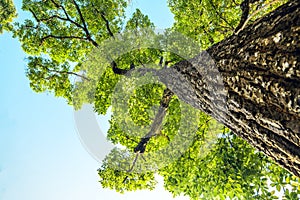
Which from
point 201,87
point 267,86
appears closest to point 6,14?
point 201,87

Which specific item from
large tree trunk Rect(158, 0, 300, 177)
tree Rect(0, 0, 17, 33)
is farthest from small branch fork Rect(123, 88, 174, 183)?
tree Rect(0, 0, 17, 33)

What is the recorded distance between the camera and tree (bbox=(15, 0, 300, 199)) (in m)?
2.68

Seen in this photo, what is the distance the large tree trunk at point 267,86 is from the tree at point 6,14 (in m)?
11.5

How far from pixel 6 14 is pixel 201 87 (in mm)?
11154

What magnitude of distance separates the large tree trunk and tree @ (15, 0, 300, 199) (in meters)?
0.01

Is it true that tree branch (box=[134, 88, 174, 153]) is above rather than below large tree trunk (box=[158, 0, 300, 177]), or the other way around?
above

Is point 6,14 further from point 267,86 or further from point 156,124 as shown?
point 267,86

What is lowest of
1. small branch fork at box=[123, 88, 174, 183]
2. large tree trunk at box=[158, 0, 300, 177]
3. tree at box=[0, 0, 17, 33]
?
large tree trunk at box=[158, 0, 300, 177]

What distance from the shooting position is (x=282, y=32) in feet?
8.45

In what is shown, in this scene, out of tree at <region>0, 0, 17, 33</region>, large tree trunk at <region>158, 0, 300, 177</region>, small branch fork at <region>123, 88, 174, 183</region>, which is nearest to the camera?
large tree trunk at <region>158, 0, 300, 177</region>

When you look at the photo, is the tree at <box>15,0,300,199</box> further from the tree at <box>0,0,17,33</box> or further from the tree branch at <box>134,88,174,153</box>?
the tree at <box>0,0,17,33</box>

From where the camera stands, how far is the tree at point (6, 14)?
38.1 ft

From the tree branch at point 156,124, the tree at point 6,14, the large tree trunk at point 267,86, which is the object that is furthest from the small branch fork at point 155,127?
the tree at point 6,14

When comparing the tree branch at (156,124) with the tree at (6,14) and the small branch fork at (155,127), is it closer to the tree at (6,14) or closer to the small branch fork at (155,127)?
the small branch fork at (155,127)
